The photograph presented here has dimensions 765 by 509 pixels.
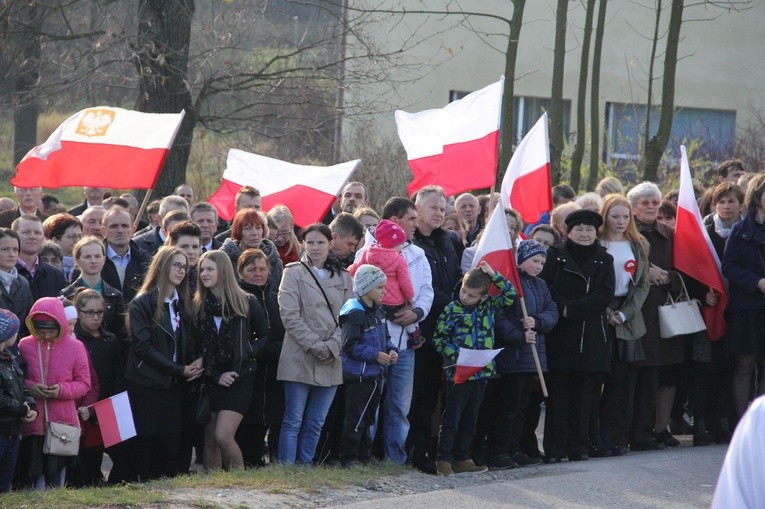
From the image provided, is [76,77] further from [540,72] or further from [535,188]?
[540,72]

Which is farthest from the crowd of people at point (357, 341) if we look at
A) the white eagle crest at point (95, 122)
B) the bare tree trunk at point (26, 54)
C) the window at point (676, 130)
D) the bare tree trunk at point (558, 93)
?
the window at point (676, 130)

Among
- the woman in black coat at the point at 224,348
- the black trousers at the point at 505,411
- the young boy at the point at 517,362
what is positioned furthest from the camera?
the black trousers at the point at 505,411

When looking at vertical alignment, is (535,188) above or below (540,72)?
below

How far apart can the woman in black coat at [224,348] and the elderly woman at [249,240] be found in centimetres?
64

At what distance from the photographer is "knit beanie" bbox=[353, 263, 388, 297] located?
798cm

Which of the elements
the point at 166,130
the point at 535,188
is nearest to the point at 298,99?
the point at 166,130

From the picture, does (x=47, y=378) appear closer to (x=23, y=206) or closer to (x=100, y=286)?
(x=100, y=286)

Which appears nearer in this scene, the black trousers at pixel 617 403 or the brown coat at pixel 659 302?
the black trousers at pixel 617 403

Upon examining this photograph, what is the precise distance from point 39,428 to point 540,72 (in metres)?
19.7

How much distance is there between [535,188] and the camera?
9.98 m

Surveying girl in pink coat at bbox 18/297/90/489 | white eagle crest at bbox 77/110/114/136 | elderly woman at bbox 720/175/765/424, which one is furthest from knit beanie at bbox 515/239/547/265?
white eagle crest at bbox 77/110/114/136

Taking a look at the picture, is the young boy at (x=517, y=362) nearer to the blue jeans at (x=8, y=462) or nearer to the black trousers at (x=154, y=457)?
the black trousers at (x=154, y=457)

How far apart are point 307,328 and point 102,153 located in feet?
11.4

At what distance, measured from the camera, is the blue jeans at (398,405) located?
28.1 ft
